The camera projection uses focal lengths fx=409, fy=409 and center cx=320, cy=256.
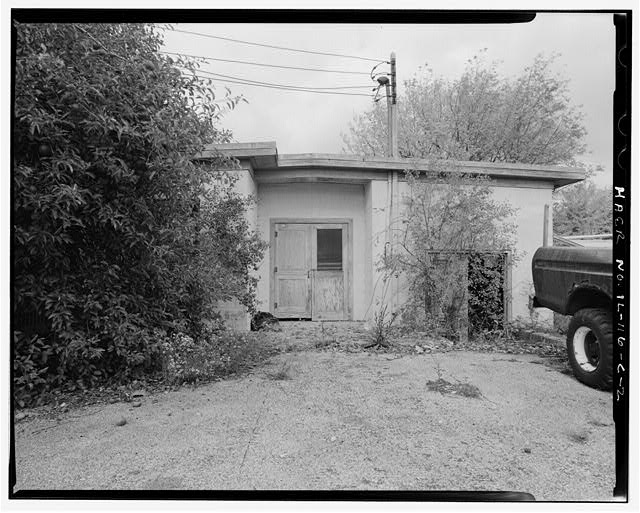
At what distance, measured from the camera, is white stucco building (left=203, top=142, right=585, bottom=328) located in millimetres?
5535

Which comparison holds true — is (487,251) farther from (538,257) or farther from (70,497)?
(70,497)

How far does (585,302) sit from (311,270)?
3828mm

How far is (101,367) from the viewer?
3.01 metres

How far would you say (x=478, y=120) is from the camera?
33.3 ft

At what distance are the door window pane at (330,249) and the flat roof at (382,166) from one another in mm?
989

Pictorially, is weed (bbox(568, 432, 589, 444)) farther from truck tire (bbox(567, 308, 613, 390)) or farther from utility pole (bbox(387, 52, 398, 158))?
utility pole (bbox(387, 52, 398, 158))

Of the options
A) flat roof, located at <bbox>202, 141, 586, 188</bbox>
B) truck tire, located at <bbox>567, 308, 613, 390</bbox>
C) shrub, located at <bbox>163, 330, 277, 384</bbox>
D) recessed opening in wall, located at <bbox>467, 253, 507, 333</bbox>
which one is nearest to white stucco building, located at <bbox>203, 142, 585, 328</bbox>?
flat roof, located at <bbox>202, 141, 586, 188</bbox>

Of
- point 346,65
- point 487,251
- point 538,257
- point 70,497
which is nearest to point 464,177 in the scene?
point 487,251

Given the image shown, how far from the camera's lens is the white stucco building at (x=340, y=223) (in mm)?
5535

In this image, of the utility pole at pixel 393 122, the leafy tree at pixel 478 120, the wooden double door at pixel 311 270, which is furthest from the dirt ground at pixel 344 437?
the leafy tree at pixel 478 120

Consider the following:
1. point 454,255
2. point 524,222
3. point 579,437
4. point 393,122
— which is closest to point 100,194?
point 579,437

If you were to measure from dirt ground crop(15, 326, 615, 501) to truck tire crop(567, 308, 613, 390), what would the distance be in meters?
0.11

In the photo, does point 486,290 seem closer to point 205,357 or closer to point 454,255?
point 454,255

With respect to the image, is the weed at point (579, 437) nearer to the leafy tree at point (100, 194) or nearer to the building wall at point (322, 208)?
the leafy tree at point (100, 194)
